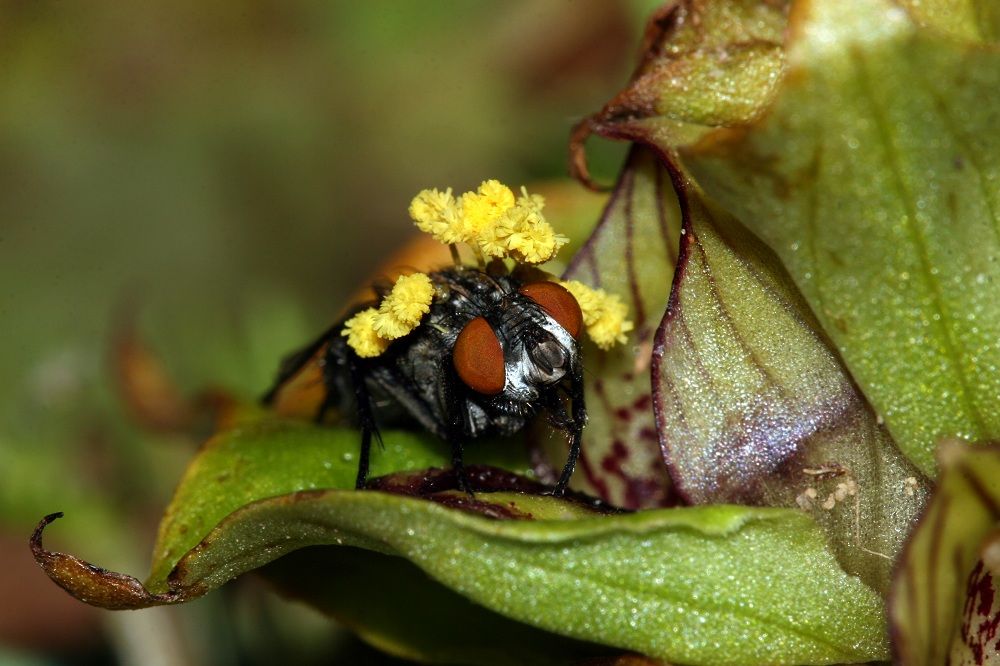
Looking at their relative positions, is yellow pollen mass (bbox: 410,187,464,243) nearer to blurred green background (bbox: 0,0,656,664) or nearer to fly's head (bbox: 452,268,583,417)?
fly's head (bbox: 452,268,583,417)

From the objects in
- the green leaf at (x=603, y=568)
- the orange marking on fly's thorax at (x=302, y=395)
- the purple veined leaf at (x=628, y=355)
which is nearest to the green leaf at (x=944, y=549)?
the green leaf at (x=603, y=568)

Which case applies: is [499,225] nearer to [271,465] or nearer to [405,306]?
[405,306]

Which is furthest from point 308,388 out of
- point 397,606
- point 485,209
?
point 485,209

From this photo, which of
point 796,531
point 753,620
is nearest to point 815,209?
point 796,531

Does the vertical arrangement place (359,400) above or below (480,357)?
below

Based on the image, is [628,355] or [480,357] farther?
[628,355]

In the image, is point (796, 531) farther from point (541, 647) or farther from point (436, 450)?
point (436, 450)
